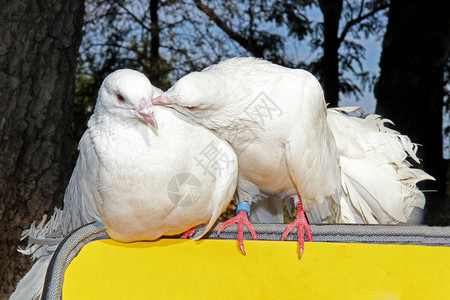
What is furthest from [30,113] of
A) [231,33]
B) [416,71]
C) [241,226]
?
[416,71]

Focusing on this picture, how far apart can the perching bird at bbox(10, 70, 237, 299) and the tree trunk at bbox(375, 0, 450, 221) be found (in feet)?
7.38

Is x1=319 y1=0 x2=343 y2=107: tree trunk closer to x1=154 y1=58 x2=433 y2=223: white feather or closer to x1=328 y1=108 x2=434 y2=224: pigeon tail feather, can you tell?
x1=154 y1=58 x2=433 y2=223: white feather

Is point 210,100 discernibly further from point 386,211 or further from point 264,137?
point 386,211

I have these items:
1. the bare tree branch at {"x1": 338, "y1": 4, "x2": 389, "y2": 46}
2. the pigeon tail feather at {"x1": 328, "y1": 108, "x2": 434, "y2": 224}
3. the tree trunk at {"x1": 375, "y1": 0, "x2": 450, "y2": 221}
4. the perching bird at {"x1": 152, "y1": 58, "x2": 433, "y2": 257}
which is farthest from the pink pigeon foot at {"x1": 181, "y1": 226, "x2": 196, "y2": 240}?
the bare tree branch at {"x1": 338, "y1": 4, "x2": 389, "y2": 46}

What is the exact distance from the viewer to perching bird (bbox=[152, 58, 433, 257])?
159cm

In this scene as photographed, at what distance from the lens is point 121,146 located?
1390 millimetres

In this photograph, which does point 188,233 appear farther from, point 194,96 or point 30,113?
point 30,113

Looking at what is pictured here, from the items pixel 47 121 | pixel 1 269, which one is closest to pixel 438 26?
pixel 47 121

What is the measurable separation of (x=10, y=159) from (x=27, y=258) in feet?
1.67

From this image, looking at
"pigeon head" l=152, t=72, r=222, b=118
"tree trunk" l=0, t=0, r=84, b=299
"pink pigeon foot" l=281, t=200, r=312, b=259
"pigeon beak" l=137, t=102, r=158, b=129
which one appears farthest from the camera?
"tree trunk" l=0, t=0, r=84, b=299

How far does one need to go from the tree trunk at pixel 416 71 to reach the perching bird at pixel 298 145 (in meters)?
1.26

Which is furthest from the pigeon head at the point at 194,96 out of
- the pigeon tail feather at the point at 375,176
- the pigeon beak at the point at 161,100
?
the pigeon tail feather at the point at 375,176

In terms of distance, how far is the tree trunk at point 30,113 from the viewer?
2.24 meters

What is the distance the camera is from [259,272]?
1.49 meters
